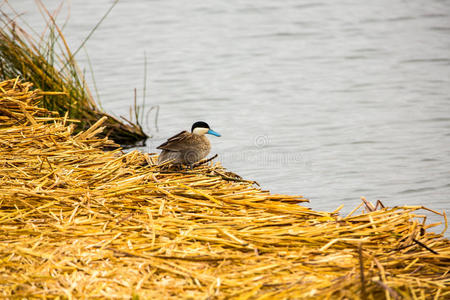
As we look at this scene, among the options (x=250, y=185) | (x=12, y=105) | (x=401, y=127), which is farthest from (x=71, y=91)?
(x=401, y=127)

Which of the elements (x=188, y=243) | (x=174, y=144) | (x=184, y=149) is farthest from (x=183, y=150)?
(x=188, y=243)

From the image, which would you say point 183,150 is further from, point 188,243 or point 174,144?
point 188,243

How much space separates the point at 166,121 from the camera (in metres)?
9.73

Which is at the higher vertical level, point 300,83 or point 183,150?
point 300,83

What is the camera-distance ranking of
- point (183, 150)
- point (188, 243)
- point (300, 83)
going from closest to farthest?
point (188, 243) < point (183, 150) < point (300, 83)

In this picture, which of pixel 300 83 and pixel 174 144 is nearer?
pixel 174 144

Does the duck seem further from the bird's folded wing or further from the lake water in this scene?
the lake water

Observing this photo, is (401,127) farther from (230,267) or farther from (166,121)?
(230,267)

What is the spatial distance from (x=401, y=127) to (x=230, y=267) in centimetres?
665

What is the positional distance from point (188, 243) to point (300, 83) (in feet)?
29.0

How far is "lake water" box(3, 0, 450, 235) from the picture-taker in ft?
23.9

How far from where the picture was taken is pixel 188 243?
3215mm

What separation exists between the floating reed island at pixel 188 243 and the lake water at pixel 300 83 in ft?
8.71

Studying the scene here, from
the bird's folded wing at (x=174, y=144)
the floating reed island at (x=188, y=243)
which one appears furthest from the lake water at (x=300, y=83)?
the floating reed island at (x=188, y=243)
